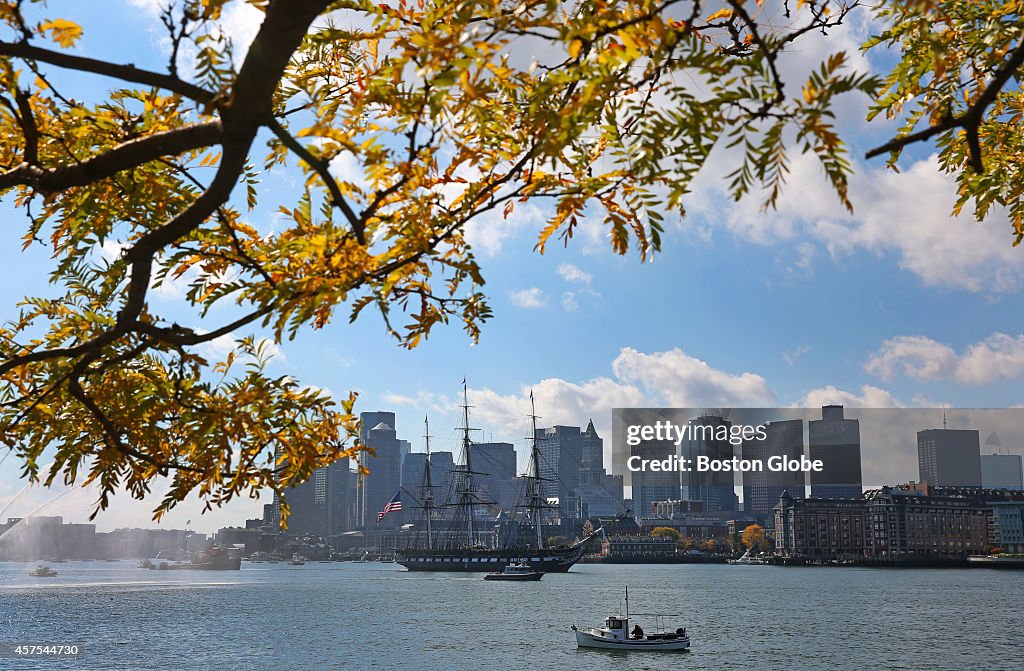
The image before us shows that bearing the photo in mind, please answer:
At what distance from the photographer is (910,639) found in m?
73.4

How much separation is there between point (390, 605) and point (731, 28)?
4194 inches

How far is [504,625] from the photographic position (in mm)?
80688

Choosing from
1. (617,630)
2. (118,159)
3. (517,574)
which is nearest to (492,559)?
(517,574)

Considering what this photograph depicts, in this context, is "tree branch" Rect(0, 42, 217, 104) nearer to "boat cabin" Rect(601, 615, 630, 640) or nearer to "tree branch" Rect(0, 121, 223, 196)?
"tree branch" Rect(0, 121, 223, 196)

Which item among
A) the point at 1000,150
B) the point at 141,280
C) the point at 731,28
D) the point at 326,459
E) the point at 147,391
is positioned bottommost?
the point at 326,459

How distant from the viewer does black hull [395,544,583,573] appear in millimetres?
173125

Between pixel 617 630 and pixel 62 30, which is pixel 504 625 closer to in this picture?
pixel 617 630

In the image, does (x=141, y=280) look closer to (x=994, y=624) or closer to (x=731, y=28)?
(x=731, y=28)

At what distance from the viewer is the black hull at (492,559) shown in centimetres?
17312

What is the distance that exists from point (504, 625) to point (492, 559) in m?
98.2

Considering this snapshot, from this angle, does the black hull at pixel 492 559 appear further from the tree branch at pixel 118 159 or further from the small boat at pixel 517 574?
the tree branch at pixel 118 159

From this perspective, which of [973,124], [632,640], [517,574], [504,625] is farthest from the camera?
[517,574]

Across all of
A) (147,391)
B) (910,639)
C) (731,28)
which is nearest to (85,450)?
(147,391)

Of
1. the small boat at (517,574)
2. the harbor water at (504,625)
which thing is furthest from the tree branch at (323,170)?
the small boat at (517,574)
